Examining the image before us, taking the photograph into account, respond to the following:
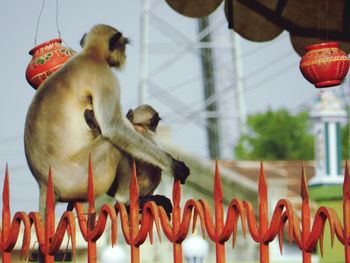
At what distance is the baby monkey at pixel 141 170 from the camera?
4496 millimetres

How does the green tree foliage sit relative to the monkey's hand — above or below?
above

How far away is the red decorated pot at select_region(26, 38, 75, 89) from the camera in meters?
4.65

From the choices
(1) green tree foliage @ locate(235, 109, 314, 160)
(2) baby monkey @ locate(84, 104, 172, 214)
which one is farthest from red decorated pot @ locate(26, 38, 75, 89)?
(1) green tree foliage @ locate(235, 109, 314, 160)

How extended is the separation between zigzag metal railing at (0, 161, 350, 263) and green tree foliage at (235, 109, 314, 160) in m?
30.7

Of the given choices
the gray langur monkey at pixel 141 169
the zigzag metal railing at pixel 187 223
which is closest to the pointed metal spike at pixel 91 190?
the zigzag metal railing at pixel 187 223

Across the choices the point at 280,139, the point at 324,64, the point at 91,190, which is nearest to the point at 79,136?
the point at 91,190

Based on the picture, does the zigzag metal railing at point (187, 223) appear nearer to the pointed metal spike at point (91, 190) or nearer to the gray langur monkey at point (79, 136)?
the pointed metal spike at point (91, 190)

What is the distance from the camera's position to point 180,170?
4391 mm

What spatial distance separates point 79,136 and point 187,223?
0.78 metres

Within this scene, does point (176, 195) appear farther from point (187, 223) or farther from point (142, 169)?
point (142, 169)

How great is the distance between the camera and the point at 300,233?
374 centimetres

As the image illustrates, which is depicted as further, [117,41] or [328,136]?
[328,136]

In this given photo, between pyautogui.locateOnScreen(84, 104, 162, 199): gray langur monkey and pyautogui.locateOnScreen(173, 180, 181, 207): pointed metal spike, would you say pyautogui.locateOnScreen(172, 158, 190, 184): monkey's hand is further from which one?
pyautogui.locateOnScreen(173, 180, 181, 207): pointed metal spike

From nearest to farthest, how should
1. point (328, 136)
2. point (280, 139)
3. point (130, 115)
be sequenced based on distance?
point (130, 115) → point (328, 136) → point (280, 139)
